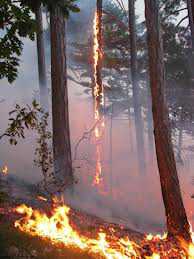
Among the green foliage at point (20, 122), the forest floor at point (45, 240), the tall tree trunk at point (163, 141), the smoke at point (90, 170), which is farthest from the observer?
the smoke at point (90, 170)

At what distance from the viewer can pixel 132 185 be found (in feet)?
70.5

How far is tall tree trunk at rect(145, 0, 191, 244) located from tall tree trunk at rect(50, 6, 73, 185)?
3944mm

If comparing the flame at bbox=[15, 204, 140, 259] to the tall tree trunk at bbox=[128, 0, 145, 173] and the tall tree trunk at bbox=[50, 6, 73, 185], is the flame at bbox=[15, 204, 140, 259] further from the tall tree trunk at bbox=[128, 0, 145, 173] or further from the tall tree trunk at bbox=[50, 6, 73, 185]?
the tall tree trunk at bbox=[128, 0, 145, 173]

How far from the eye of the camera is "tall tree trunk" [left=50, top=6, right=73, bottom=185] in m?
13.2

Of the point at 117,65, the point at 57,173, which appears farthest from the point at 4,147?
the point at 117,65

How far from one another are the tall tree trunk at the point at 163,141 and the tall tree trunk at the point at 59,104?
3944 millimetres

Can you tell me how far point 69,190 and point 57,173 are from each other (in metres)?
0.70

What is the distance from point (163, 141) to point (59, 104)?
463 cm

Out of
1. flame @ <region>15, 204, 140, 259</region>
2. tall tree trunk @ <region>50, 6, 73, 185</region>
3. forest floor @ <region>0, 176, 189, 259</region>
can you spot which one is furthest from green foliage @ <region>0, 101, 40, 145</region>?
tall tree trunk @ <region>50, 6, 73, 185</region>

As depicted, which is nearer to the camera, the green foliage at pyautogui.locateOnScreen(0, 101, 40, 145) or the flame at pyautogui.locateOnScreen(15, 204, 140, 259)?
the green foliage at pyautogui.locateOnScreen(0, 101, 40, 145)

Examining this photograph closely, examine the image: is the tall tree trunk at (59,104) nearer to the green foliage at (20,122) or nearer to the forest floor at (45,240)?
the forest floor at (45,240)

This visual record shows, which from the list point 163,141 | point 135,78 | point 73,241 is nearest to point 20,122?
point 73,241

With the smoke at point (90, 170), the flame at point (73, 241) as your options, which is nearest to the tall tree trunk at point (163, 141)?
the flame at point (73, 241)

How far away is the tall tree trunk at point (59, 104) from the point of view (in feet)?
43.3
